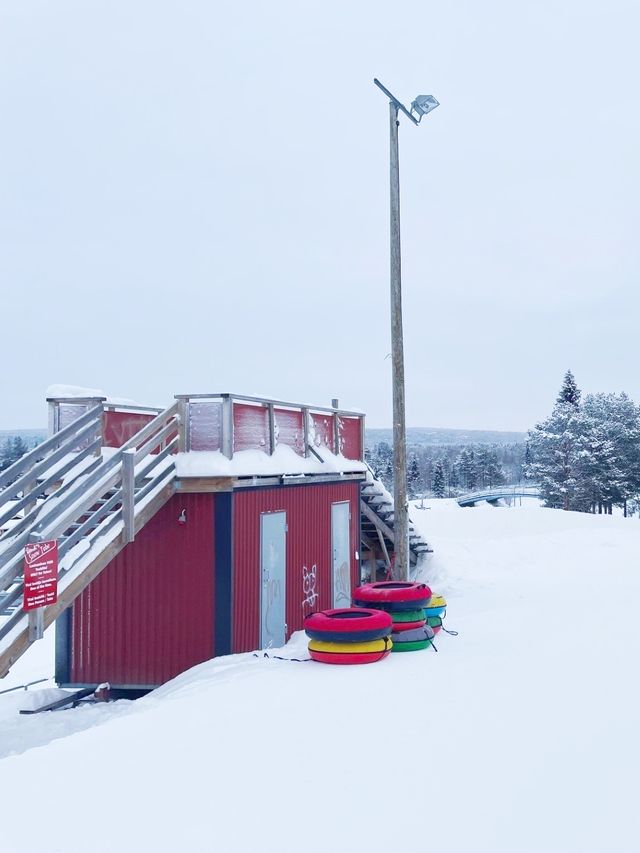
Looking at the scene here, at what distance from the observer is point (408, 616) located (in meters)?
10.5

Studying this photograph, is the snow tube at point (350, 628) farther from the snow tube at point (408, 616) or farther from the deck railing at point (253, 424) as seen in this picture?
the deck railing at point (253, 424)

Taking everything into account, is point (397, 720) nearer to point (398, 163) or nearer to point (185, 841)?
point (185, 841)

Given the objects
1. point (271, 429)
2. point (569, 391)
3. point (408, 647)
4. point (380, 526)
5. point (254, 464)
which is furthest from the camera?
point (569, 391)

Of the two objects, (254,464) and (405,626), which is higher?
(254,464)

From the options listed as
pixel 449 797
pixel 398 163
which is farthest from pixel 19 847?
pixel 398 163

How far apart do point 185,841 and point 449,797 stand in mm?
1867

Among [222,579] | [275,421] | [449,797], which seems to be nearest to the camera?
[449,797]

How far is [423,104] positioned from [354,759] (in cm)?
1214

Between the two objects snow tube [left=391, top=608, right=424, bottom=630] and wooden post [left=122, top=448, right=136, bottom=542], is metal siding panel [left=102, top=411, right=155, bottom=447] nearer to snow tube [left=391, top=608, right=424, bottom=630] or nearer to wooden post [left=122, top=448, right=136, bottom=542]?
wooden post [left=122, top=448, right=136, bottom=542]

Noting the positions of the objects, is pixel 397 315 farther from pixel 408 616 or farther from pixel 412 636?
pixel 412 636

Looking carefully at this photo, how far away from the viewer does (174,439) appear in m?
10.9

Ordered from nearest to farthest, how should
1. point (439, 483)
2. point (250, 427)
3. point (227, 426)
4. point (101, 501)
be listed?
point (227, 426) → point (101, 501) → point (250, 427) → point (439, 483)

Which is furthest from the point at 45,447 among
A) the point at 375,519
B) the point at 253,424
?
the point at 375,519

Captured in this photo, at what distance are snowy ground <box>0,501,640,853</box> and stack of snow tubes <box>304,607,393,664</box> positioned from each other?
22cm
